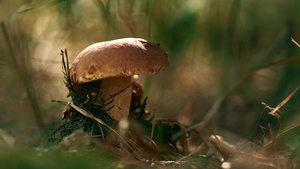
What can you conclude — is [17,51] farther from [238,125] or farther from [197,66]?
[238,125]

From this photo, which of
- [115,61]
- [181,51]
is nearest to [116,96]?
[115,61]

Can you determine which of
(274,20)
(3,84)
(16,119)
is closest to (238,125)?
(274,20)

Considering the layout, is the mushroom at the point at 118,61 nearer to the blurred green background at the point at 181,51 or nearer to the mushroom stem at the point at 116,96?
the mushroom stem at the point at 116,96

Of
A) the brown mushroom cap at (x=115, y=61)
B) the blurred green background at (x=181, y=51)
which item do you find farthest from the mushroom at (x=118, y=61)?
the blurred green background at (x=181, y=51)

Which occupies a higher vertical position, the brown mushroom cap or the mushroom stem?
the brown mushroom cap

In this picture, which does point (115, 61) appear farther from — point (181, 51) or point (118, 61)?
point (181, 51)

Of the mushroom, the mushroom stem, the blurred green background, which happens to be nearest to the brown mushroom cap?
the mushroom

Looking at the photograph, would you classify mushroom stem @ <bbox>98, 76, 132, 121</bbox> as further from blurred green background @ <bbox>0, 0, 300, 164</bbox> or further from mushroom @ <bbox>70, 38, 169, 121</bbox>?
blurred green background @ <bbox>0, 0, 300, 164</bbox>
